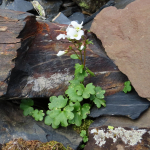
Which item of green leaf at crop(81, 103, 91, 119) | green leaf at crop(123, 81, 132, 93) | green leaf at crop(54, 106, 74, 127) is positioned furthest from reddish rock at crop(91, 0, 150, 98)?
green leaf at crop(54, 106, 74, 127)

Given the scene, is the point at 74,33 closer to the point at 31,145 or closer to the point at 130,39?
the point at 130,39

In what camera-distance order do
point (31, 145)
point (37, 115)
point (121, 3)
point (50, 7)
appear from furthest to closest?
point (50, 7) < point (121, 3) < point (37, 115) < point (31, 145)

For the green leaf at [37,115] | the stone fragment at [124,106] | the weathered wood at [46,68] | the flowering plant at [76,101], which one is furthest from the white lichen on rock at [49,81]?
the stone fragment at [124,106]

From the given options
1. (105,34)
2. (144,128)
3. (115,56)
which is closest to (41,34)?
(105,34)

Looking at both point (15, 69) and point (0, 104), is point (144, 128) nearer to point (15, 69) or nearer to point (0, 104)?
point (15, 69)

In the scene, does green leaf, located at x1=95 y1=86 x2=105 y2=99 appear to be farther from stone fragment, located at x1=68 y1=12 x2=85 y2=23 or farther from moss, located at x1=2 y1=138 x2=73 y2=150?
stone fragment, located at x1=68 y1=12 x2=85 y2=23

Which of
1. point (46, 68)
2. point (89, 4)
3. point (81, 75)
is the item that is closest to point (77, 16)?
point (89, 4)

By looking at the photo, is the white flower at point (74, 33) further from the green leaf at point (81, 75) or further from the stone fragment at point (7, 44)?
the stone fragment at point (7, 44)
